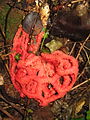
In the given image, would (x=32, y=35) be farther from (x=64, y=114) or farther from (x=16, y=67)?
(x=64, y=114)

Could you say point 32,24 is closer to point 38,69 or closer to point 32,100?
point 38,69

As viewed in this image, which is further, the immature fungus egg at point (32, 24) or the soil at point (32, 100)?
the soil at point (32, 100)

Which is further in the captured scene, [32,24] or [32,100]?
[32,100]

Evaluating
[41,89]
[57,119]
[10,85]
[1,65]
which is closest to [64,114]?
[57,119]

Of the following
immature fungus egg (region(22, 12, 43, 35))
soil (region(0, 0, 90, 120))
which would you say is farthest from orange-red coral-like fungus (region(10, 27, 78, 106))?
soil (region(0, 0, 90, 120))

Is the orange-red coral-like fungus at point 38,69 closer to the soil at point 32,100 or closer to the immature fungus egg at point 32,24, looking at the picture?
the immature fungus egg at point 32,24

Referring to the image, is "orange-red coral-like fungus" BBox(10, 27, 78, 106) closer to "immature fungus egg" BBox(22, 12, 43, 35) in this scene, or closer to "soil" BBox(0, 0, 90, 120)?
"immature fungus egg" BBox(22, 12, 43, 35)

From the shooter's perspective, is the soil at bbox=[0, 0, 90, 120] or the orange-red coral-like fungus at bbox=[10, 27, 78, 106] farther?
the soil at bbox=[0, 0, 90, 120]

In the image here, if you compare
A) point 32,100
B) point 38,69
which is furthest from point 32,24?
point 32,100

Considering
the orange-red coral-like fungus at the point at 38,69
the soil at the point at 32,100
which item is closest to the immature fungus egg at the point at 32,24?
the orange-red coral-like fungus at the point at 38,69

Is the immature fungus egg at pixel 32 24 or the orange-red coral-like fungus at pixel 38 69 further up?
the immature fungus egg at pixel 32 24
